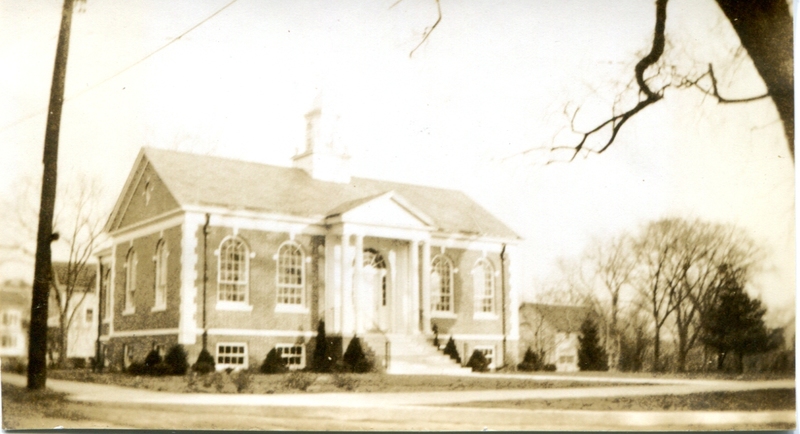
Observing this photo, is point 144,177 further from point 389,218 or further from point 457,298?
point 457,298

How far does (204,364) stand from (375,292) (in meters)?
2.42


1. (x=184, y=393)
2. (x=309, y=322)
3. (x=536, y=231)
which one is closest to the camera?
(x=184, y=393)

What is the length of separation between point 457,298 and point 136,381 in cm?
432

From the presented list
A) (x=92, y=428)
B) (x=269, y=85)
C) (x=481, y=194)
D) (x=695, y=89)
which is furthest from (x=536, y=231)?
(x=92, y=428)

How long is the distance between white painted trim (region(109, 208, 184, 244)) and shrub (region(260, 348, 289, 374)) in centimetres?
204

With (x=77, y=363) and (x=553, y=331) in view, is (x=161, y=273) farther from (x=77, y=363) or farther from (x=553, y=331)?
(x=553, y=331)

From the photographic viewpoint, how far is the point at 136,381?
432 inches

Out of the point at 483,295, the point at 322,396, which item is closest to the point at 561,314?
the point at 483,295

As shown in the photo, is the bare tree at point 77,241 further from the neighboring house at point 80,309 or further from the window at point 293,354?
the window at point 293,354

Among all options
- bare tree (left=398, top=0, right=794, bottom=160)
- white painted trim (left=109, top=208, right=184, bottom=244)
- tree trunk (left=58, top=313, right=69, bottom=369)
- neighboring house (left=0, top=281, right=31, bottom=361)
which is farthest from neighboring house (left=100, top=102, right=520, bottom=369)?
bare tree (left=398, top=0, right=794, bottom=160)

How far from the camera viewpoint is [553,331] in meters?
12.4

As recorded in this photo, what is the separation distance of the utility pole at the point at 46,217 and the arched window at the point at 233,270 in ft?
7.02

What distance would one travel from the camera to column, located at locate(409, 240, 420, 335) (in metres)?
12.0

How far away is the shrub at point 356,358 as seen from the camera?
1151cm
